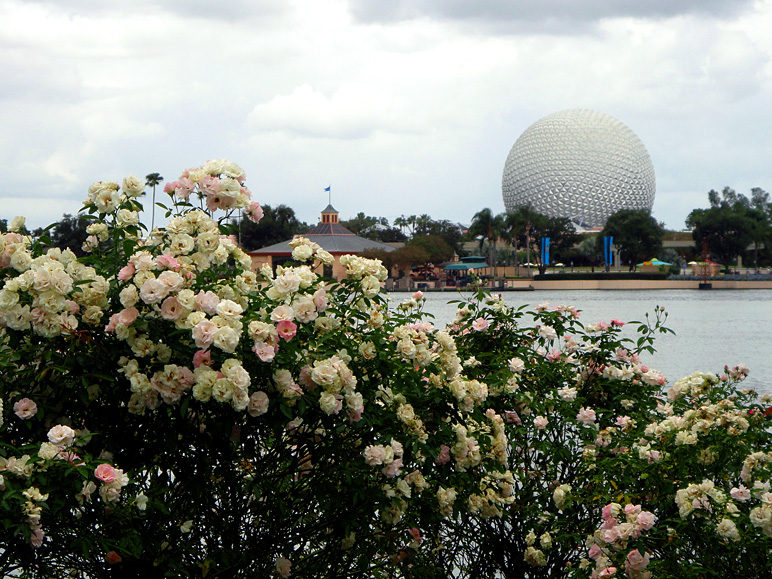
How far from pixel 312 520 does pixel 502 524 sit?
1294mm

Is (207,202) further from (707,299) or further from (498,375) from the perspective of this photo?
(707,299)

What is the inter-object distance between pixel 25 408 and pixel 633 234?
7328 cm

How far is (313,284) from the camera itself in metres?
2.87

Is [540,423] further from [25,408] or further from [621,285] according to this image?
[621,285]

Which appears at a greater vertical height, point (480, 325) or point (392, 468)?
point (480, 325)

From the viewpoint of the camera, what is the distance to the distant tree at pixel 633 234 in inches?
2844

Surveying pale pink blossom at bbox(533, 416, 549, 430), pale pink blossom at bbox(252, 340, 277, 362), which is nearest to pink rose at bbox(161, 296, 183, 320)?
pale pink blossom at bbox(252, 340, 277, 362)

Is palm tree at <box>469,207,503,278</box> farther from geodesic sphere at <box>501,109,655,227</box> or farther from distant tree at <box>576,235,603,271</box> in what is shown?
geodesic sphere at <box>501,109,655,227</box>

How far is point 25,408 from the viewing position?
2621 millimetres

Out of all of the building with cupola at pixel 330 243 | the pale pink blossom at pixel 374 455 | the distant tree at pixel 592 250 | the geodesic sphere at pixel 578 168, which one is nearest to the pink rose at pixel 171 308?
the pale pink blossom at pixel 374 455

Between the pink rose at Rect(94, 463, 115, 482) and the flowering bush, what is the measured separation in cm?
1

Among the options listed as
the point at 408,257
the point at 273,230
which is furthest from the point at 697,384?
the point at 273,230

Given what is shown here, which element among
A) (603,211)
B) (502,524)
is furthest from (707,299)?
(502,524)

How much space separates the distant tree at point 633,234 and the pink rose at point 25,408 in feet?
238
